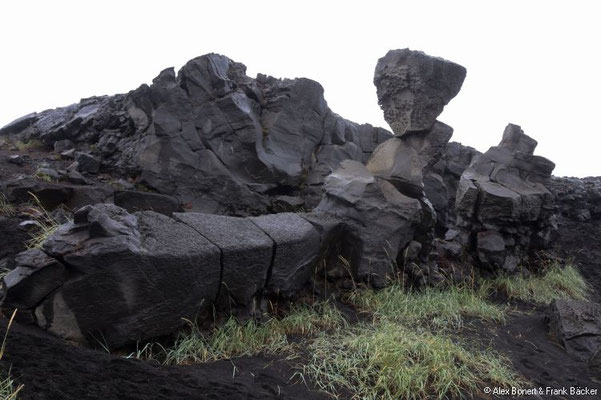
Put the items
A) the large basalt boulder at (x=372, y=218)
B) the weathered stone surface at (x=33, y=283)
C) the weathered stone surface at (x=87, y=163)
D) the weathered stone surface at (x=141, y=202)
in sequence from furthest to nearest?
Answer: the weathered stone surface at (x=87, y=163) < the weathered stone surface at (x=141, y=202) < the large basalt boulder at (x=372, y=218) < the weathered stone surface at (x=33, y=283)

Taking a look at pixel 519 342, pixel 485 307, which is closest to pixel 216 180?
pixel 485 307

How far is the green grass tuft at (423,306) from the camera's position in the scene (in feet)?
16.6

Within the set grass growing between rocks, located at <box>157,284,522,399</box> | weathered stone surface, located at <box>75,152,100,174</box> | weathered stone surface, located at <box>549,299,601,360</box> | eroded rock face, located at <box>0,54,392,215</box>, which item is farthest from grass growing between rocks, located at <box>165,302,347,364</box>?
weathered stone surface, located at <box>75,152,100,174</box>

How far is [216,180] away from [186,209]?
3.17 ft

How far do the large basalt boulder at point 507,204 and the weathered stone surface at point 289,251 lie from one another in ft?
13.5

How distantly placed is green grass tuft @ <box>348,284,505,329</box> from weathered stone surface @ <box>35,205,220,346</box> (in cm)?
210

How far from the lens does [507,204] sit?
795cm

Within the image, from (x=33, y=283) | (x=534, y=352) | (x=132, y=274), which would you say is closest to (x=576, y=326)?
(x=534, y=352)

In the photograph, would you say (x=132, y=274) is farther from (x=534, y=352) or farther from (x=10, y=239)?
(x=534, y=352)

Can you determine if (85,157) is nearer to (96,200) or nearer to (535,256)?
(96,200)

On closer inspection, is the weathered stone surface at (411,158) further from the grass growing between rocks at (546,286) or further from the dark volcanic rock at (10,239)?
the dark volcanic rock at (10,239)

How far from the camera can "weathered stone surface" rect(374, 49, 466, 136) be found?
6363 millimetres

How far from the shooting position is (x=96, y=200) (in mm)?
8164

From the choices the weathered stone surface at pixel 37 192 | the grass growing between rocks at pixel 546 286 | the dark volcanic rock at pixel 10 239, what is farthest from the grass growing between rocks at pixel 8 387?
the grass growing between rocks at pixel 546 286
